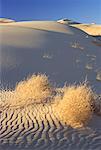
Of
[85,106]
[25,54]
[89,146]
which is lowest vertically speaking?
[89,146]

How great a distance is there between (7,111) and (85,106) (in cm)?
225

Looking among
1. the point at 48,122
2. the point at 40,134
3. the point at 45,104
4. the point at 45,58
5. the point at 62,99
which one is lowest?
the point at 40,134

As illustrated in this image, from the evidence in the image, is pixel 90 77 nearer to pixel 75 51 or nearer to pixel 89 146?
pixel 75 51

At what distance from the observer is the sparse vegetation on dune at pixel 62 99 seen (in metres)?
9.51

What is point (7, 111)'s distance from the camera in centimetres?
1073

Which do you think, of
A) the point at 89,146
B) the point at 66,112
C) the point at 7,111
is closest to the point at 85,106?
the point at 66,112

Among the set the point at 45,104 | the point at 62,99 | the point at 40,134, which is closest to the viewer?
the point at 40,134

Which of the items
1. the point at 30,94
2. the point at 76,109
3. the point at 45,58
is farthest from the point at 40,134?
the point at 45,58

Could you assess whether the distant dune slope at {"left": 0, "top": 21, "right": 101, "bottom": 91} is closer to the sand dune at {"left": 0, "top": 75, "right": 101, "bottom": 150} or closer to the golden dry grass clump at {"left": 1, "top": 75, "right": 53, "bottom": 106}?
the golden dry grass clump at {"left": 1, "top": 75, "right": 53, "bottom": 106}

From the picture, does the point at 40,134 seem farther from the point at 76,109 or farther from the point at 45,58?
the point at 45,58

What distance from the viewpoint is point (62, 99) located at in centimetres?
1068

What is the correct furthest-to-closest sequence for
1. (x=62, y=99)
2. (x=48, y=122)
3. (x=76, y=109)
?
(x=62, y=99) < (x=48, y=122) < (x=76, y=109)

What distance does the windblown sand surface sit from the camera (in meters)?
8.52

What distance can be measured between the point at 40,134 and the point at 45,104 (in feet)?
8.79
